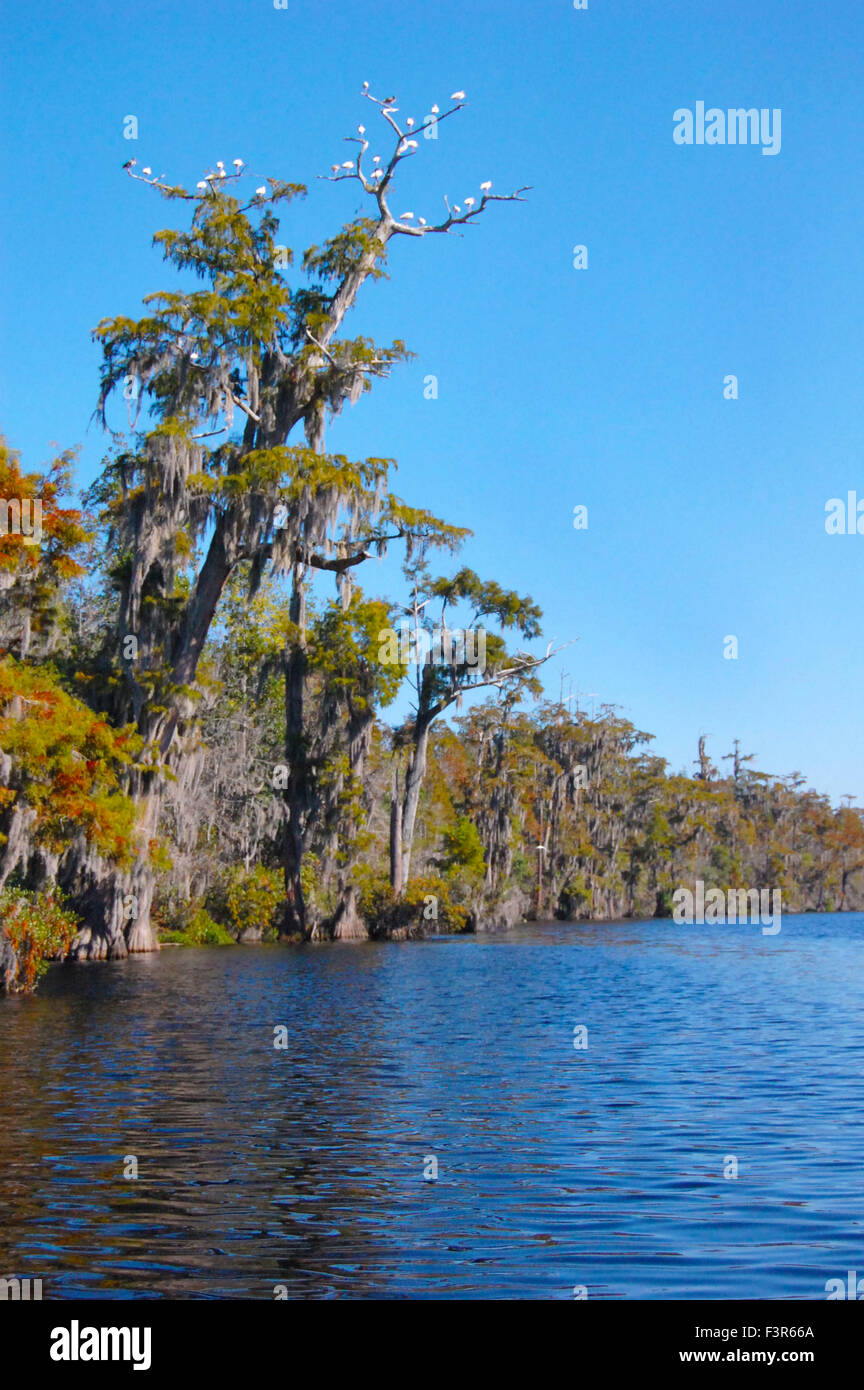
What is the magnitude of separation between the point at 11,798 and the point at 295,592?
24.2 metres

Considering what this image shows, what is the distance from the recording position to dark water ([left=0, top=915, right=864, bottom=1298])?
656 cm

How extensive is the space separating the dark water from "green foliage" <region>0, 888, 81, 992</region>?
2131mm

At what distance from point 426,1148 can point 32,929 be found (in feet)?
47.3

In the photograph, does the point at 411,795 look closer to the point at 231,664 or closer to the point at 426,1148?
the point at 231,664

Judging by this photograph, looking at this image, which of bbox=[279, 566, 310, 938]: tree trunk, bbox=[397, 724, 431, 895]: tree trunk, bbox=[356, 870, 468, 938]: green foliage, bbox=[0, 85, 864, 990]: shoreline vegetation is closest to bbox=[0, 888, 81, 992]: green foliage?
bbox=[0, 85, 864, 990]: shoreline vegetation

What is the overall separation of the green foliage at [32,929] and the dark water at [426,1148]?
6.99ft

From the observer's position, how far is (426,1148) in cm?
955

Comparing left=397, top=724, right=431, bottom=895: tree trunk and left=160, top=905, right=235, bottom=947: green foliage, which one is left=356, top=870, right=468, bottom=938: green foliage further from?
left=160, top=905, right=235, bottom=947: green foliage

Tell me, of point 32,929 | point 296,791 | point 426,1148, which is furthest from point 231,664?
point 426,1148

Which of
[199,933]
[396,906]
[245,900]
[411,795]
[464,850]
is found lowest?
[199,933]

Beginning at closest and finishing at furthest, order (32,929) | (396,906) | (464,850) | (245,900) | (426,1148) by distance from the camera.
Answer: (426,1148) < (32,929) < (245,900) < (396,906) < (464,850)

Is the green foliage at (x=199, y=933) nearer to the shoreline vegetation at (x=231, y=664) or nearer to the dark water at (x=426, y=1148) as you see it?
the shoreline vegetation at (x=231, y=664)

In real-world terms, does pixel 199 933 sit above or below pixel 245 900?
below

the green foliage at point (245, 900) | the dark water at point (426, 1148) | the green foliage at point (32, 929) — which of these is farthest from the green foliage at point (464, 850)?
the dark water at point (426, 1148)
